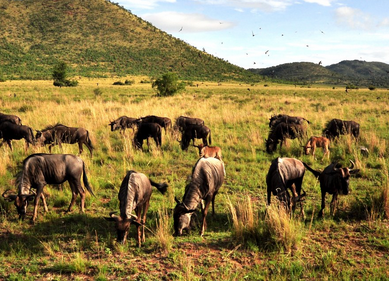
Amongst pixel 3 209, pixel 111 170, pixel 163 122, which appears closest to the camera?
pixel 3 209

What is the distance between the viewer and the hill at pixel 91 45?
93.1 m

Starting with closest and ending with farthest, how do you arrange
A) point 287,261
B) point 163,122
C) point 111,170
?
point 287,261
point 111,170
point 163,122

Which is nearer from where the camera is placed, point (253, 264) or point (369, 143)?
point (253, 264)

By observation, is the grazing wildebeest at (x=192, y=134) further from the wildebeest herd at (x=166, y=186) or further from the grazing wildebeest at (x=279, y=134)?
the wildebeest herd at (x=166, y=186)

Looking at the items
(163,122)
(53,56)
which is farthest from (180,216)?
(53,56)

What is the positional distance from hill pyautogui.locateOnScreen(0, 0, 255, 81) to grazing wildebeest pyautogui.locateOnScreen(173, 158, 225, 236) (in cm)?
8284

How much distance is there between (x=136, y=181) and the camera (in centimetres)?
567

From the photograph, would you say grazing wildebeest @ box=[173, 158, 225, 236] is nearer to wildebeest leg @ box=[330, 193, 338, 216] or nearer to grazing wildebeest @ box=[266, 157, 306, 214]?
grazing wildebeest @ box=[266, 157, 306, 214]

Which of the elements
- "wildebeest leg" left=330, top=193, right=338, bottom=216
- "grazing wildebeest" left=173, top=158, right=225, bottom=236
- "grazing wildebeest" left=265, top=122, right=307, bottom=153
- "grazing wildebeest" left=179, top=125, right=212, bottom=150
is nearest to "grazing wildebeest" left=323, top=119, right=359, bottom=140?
"grazing wildebeest" left=265, top=122, right=307, bottom=153

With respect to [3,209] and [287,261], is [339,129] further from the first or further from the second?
[3,209]

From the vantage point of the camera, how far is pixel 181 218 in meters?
5.77

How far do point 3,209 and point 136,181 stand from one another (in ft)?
11.9

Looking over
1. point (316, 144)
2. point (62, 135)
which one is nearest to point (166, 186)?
point (62, 135)

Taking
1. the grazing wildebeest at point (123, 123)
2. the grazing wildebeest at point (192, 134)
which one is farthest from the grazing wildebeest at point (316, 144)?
the grazing wildebeest at point (123, 123)
